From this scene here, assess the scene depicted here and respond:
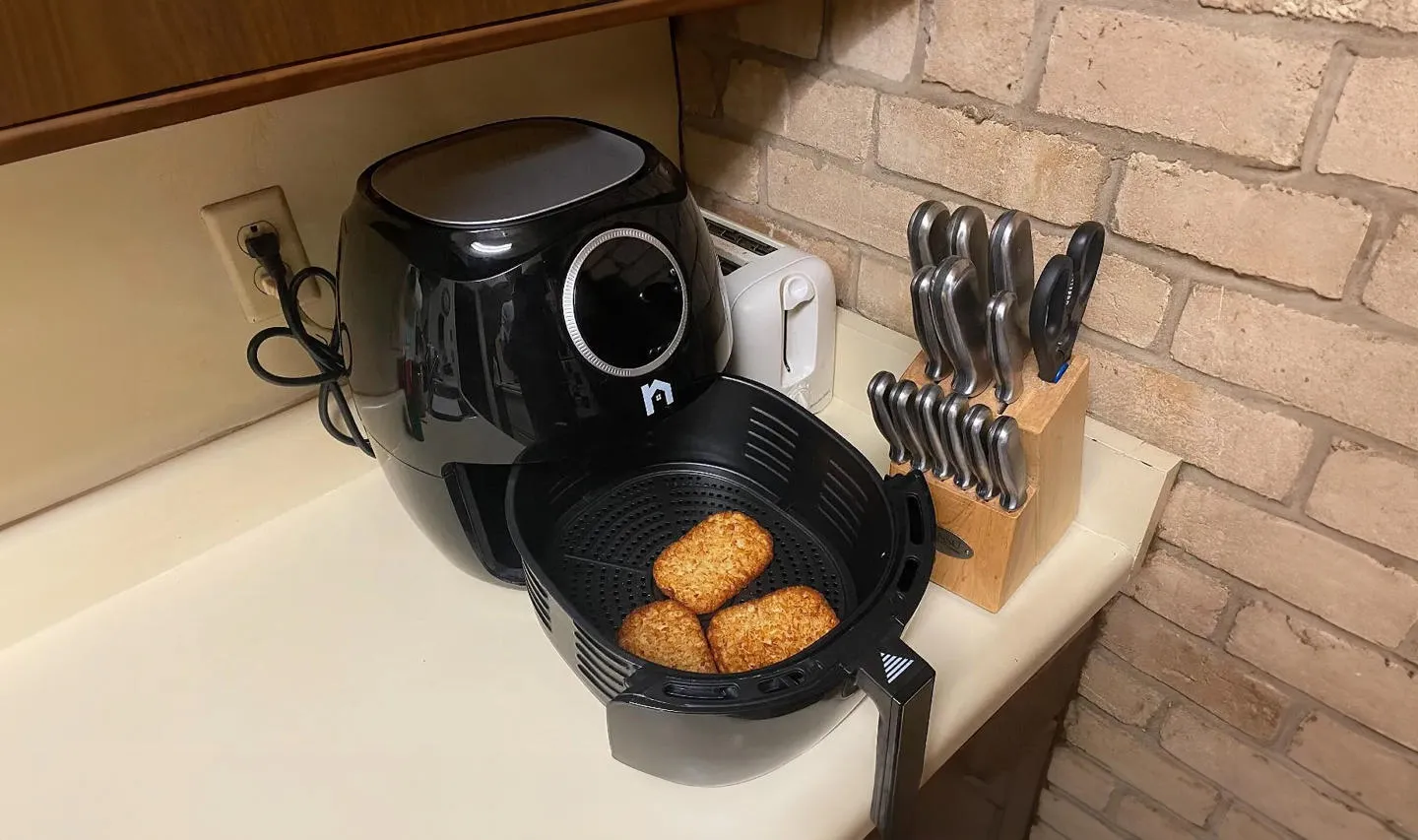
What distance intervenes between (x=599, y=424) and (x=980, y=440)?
251mm

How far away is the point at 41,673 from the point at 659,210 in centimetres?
58

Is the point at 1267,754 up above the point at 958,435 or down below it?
below

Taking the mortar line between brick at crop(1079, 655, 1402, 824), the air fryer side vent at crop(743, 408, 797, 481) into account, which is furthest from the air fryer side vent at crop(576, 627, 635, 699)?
the mortar line between brick at crop(1079, 655, 1402, 824)

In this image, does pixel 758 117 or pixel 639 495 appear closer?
pixel 639 495

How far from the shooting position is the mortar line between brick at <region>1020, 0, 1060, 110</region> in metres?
0.65

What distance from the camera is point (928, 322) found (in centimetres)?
60

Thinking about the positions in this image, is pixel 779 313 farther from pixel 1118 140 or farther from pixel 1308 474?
pixel 1308 474

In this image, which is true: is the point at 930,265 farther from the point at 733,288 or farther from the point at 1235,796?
the point at 1235,796

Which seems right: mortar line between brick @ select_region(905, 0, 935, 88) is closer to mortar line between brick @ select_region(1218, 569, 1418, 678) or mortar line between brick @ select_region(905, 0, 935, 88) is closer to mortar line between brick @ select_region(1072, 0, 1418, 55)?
mortar line between brick @ select_region(1072, 0, 1418, 55)

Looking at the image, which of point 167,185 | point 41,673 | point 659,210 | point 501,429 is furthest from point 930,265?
point 41,673

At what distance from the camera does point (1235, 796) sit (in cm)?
85

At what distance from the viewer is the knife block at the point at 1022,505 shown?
62 cm

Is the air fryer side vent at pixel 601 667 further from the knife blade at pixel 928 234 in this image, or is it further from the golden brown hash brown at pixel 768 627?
the knife blade at pixel 928 234

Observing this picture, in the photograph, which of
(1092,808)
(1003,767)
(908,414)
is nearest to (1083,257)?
(908,414)
